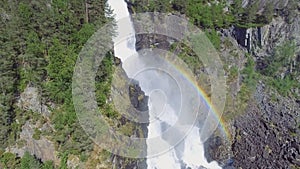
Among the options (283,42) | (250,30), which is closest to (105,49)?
(250,30)

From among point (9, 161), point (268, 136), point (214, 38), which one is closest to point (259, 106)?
point (268, 136)

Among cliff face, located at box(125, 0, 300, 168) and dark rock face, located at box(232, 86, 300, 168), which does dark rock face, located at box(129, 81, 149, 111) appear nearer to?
cliff face, located at box(125, 0, 300, 168)

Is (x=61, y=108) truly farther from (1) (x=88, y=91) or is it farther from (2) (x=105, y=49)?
(2) (x=105, y=49)

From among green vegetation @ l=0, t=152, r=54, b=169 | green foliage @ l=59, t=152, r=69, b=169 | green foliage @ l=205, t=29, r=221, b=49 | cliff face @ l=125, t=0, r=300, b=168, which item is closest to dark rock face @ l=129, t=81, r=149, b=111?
cliff face @ l=125, t=0, r=300, b=168

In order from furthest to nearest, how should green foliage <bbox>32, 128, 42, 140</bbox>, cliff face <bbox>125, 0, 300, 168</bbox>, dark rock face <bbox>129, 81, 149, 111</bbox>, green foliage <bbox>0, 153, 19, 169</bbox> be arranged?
1. cliff face <bbox>125, 0, 300, 168</bbox>
2. dark rock face <bbox>129, 81, 149, 111</bbox>
3. green foliage <bbox>32, 128, 42, 140</bbox>
4. green foliage <bbox>0, 153, 19, 169</bbox>

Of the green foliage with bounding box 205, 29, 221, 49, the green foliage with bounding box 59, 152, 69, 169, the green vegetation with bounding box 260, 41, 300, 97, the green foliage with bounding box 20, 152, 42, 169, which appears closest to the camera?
the green foliage with bounding box 20, 152, 42, 169

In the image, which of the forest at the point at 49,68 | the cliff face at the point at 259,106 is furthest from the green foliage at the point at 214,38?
the forest at the point at 49,68

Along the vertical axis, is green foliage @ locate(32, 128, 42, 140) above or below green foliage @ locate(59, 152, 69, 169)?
above

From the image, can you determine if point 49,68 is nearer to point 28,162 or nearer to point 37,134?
point 37,134

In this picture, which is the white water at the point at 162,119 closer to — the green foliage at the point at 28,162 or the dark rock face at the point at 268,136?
the dark rock face at the point at 268,136
